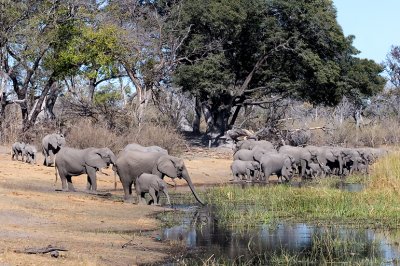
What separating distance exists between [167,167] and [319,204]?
4092 mm

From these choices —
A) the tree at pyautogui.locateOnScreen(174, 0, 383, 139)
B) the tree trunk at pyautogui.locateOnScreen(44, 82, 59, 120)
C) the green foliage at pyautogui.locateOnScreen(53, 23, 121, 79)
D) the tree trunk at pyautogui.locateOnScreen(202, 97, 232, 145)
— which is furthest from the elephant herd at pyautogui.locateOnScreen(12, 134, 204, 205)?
the tree trunk at pyautogui.locateOnScreen(202, 97, 232, 145)

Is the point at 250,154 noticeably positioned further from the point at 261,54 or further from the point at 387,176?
the point at 261,54

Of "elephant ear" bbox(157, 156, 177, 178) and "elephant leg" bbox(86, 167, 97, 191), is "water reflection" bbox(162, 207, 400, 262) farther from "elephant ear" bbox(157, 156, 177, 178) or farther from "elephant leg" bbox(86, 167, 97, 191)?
"elephant leg" bbox(86, 167, 97, 191)

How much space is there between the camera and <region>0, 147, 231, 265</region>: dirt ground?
35.8 feet

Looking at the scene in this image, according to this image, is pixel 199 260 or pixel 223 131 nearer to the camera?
pixel 199 260

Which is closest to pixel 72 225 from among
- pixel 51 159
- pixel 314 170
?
pixel 51 159

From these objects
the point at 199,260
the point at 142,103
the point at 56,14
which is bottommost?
the point at 199,260

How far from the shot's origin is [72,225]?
14.5 metres

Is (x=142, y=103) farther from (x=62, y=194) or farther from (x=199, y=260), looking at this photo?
(x=199, y=260)

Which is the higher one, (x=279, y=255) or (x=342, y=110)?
(x=342, y=110)

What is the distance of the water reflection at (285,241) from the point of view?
12.3m

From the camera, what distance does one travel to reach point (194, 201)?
66.6ft

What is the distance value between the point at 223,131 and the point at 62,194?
81.0 feet

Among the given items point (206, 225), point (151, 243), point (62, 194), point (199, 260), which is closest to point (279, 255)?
point (199, 260)
